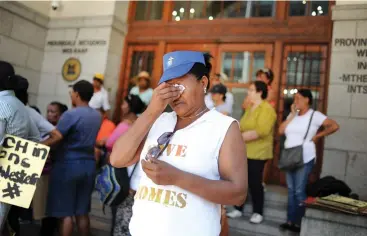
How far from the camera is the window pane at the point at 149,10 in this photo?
7.70 m

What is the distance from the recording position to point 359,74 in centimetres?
535

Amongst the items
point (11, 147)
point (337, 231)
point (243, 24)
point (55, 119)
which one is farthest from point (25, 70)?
point (337, 231)

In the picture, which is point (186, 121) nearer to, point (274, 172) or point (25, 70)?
point (274, 172)

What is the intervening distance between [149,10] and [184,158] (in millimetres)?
6836

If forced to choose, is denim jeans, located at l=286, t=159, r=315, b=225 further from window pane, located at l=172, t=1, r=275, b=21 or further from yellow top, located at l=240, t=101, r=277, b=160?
window pane, located at l=172, t=1, r=275, b=21

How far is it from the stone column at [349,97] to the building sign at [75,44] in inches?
180

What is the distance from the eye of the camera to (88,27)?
7.55 meters

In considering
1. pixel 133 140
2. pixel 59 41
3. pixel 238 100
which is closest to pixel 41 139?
pixel 133 140

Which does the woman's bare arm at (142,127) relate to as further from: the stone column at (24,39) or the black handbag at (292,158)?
the stone column at (24,39)

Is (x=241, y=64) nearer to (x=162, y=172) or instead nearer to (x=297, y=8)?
(x=297, y=8)

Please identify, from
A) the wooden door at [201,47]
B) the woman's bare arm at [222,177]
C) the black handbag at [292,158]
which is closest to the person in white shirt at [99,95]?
Result: the wooden door at [201,47]

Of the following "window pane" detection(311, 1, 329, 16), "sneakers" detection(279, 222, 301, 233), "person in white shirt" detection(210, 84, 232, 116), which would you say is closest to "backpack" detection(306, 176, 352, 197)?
"sneakers" detection(279, 222, 301, 233)

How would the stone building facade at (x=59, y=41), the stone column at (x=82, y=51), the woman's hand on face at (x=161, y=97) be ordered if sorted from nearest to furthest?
the woman's hand on face at (x=161, y=97) → the stone building facade at (x=59, y=41) → the stone column at (x=82, y=51)

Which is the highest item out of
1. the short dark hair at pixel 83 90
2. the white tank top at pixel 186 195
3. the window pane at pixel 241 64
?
the window pane at pixel 241 64
